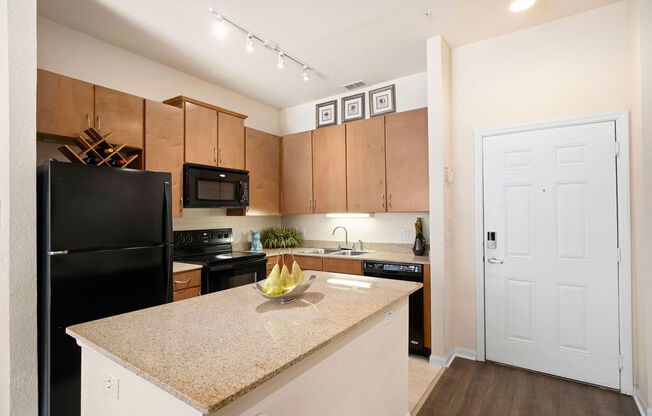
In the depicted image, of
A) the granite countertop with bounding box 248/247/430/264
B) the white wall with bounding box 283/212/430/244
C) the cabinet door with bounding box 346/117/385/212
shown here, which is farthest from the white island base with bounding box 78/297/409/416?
the white wall with bounding box 283/212/430/244

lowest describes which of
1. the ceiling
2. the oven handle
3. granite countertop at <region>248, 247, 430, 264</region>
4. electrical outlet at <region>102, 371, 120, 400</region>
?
electrical outlet at <region>102, 371, 120, 400</region>

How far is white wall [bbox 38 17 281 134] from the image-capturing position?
2527 mm

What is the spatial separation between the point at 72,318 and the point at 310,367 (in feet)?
5.32

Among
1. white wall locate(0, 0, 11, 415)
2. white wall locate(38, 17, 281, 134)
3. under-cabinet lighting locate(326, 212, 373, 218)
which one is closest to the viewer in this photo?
white wall locate(0, 0, 11, 415)

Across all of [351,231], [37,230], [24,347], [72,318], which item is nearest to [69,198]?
[37,230]

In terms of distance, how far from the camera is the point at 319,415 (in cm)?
124

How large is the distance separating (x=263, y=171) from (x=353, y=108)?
1.33 meters

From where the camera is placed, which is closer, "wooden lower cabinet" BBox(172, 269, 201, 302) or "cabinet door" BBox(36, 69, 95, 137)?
"cabinet door" BBox(36, 69, 95, 137)

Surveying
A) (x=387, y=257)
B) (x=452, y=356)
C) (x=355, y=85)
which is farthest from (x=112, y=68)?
(x=452, y=356)

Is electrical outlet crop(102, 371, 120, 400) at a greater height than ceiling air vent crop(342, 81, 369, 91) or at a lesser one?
lesser

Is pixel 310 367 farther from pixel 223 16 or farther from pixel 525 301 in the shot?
pixel 223 16

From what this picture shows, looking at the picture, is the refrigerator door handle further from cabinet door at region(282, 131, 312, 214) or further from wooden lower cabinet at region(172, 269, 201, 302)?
cabinet door at region(282, 131, 312, 214)

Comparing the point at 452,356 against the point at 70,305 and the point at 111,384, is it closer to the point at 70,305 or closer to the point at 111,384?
the point at 111,384

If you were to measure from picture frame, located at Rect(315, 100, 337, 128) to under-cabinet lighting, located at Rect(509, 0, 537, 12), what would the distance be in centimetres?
217
